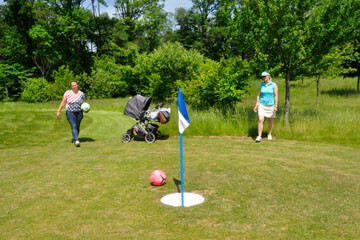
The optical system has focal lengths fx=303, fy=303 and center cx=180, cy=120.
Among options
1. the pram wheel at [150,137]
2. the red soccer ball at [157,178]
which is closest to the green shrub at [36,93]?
the pram wheel at [150,137]

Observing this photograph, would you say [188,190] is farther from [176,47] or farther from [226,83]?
[176,47]

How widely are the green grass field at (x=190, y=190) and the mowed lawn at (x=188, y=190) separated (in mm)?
14

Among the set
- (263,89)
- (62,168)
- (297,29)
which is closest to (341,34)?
(297,29)

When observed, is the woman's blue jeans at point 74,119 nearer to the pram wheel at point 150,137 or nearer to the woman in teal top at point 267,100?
the pram wheel at point 150,137

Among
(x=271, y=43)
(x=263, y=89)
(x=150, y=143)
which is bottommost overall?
(x=150, y=143)

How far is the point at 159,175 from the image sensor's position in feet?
17.6

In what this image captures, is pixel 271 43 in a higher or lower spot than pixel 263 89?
higher

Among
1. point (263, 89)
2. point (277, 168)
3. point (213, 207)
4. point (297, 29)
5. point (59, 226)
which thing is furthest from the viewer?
point (297, 29)

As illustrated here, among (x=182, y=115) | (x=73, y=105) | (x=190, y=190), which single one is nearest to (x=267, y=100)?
(x=190, y=190)

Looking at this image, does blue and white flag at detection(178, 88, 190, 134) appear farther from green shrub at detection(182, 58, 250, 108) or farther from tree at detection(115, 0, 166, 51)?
tree at detection(115, 0, 166, 51)

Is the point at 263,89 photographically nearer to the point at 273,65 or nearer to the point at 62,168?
the point at 273,65

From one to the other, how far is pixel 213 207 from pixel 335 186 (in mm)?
2393

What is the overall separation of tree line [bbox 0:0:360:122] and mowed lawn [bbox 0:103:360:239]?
4.04 metres

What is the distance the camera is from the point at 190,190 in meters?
5.11
